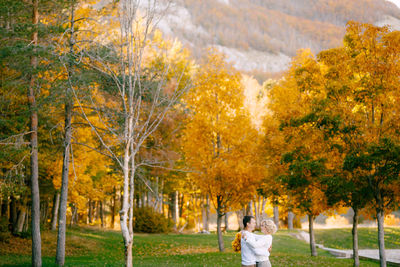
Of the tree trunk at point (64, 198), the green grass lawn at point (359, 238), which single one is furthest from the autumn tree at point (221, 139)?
the green grass lawn at point (359, 238)

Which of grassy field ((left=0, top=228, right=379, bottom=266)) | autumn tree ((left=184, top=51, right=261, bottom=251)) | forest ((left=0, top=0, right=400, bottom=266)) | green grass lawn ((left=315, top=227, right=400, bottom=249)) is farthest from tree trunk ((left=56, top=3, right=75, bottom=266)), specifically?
green grass lawn ((left=315, top=227, right=400, bottom=249))

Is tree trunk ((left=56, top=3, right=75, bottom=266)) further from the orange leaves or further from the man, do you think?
the man

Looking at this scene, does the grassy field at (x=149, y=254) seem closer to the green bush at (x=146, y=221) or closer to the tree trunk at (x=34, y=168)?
the tree trunk at (x=34, y=168)

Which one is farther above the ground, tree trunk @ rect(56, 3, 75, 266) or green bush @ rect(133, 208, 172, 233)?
tree trunk @ rect(56, 3, 75, 266)

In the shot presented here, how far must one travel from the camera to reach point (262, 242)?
584cm

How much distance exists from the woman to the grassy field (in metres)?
7.46

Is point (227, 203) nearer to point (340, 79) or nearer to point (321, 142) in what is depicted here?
point (321, 142)

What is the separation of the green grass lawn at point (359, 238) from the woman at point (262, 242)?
25.4m

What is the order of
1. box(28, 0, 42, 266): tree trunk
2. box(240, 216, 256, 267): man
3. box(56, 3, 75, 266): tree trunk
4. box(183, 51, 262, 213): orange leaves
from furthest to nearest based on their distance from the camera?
box(183, 51, 262, 213): orange leaves, box(56, 3, 75, 266): tree trunk, box(28, 0, 42, 266): tree trunk, box(240, 216, 256, 267): man

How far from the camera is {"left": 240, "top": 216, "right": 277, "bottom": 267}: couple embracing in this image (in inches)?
229

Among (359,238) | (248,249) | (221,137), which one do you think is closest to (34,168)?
(221,137)

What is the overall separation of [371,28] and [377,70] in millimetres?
1673

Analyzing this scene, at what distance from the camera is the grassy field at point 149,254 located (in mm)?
13733

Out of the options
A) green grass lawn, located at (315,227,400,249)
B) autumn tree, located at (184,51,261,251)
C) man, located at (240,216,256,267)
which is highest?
autumn tree, located at (184,51,261,251)
